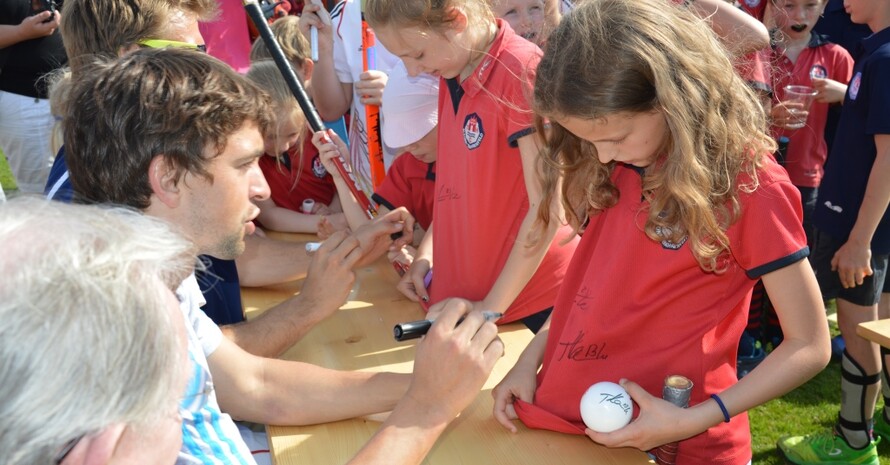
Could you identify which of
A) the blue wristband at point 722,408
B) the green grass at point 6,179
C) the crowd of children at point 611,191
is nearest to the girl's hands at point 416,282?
the crowd of children at point 611,191

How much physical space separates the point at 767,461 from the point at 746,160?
6.91 feet

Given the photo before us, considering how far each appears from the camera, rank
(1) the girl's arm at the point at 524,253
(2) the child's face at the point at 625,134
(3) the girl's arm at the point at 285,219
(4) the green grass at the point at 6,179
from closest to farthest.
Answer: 1. (2) the child's face at the point at 625,134
2. (1) the girl's arm at the point at 524,253
3. (3) the girl's arm at the point at 285,219
4. (4) the green grass at the point at 6,179

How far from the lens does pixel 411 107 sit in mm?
2617

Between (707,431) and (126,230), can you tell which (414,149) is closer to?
(707,431)

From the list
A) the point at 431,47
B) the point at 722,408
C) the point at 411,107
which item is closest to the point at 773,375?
the point at 722,408

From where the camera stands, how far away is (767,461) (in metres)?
3.23

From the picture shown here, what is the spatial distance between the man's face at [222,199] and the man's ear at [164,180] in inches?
0.6

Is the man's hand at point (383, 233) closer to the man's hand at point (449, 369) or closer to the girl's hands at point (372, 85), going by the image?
the girl's hands at point (372, 85)

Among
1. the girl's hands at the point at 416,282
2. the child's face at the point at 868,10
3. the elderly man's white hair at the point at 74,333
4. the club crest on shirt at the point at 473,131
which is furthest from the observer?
the child's face at the point at 868,10

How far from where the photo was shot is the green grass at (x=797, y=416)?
130 inches

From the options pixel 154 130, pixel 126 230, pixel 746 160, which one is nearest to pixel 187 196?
pixel 154 130

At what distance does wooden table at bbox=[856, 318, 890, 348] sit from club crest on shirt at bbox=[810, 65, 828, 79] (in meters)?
1.97
